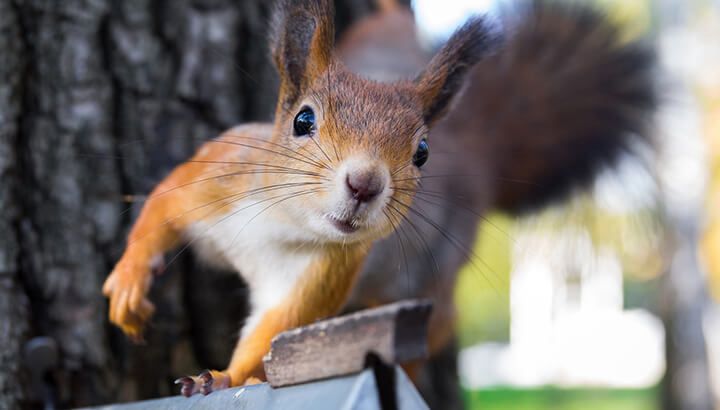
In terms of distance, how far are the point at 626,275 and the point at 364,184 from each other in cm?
339

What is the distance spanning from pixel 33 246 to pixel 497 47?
2.49 feet

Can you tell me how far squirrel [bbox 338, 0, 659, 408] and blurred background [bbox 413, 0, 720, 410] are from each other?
0.06 m

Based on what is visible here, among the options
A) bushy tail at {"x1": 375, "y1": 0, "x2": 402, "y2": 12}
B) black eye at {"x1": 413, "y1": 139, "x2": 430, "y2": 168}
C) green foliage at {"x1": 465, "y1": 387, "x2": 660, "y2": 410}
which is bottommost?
green foliage at {"x1": 465, "y1": 387, "x2": 660, "y2": 410}

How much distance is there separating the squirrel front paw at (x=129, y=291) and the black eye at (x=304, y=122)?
0.28m

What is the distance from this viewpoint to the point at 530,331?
18.2 ft

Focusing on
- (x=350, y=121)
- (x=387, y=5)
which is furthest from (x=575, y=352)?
(x=350, y=121)

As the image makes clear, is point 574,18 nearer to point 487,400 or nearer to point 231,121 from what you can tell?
point 231,121

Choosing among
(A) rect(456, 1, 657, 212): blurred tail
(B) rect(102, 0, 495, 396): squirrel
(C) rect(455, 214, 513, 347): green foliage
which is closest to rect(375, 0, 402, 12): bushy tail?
(A) rect(456, 1, 657, 212): blurred tail

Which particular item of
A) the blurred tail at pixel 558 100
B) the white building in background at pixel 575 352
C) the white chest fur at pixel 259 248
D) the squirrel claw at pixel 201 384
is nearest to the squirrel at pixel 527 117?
the blurred tail at pixel 558 100

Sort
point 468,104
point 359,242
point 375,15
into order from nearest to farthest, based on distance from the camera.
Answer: point 359,242
point 375,15
point 468,104

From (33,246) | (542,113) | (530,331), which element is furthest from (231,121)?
(530,331)

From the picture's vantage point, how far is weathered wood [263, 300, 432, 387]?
0.55m

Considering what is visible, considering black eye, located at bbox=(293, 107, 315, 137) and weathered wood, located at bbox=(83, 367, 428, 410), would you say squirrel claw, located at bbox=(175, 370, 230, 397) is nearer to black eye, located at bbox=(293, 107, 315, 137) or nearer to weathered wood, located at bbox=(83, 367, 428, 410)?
weathered wood, located at bbox=(83, 367, 428, 410)

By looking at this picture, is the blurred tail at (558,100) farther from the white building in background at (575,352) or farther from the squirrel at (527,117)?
the white building in background at (575,352)
